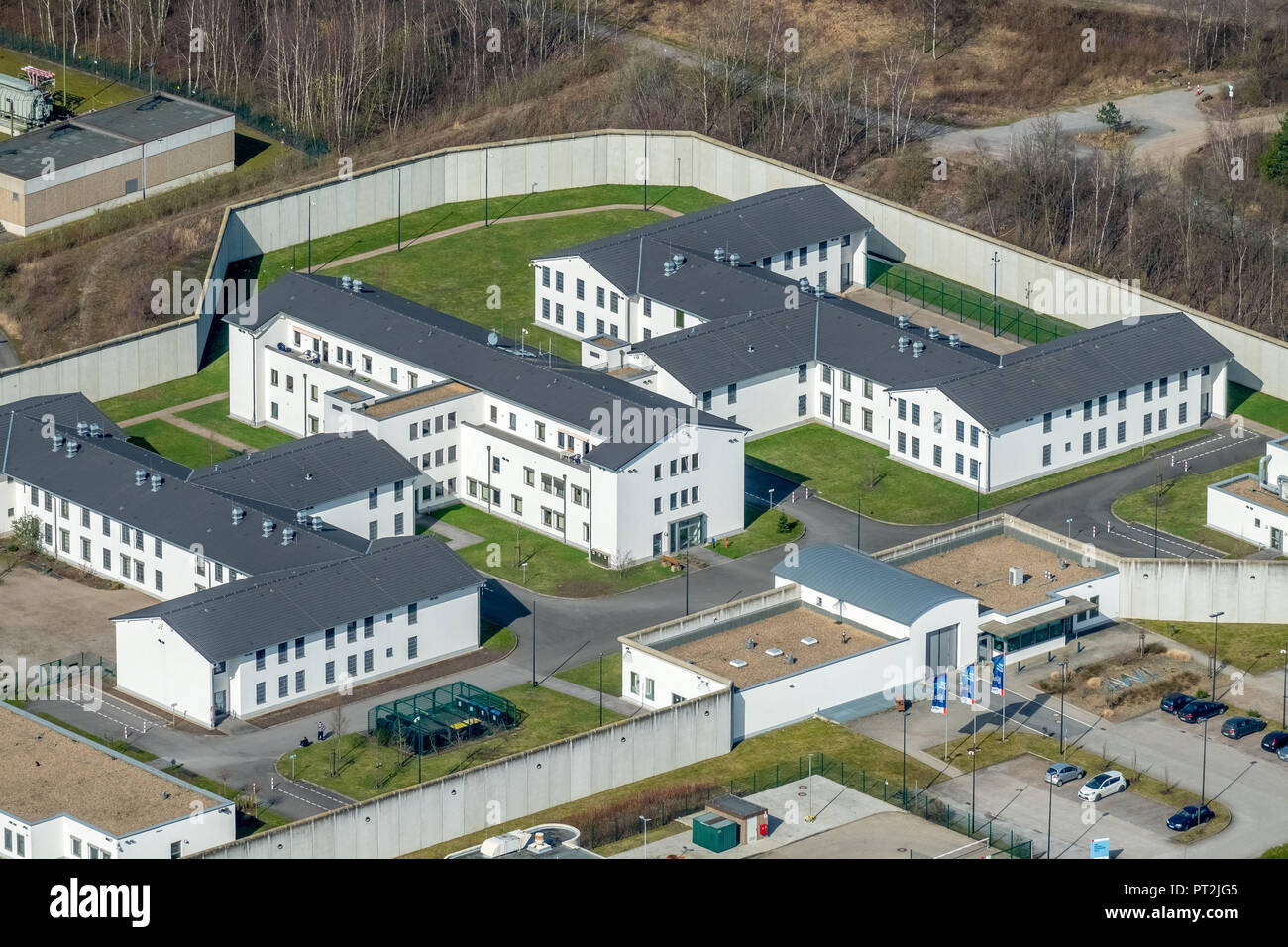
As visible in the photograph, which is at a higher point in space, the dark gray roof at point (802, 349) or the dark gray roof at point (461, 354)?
the dark gray roof at point (461, 354)

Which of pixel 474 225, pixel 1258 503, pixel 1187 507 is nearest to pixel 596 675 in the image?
pixel 1187 507

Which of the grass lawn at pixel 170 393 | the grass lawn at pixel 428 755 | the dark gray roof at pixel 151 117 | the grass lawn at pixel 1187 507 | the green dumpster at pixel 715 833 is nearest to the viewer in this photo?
the green dumpster at pixel 715 833

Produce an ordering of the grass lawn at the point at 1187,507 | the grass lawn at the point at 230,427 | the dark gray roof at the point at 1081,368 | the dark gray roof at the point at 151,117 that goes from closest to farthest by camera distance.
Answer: the grass lawn at the point at 1187,507 < the dark gray roof at the point at 1081,368 < the grass lawn at the point at 230,427 < the dark gray roof at the point at 151,117

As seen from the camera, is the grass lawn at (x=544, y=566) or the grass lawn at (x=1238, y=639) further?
the grass lawn at (x=544, y=566)

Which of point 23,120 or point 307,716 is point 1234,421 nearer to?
point 307,716

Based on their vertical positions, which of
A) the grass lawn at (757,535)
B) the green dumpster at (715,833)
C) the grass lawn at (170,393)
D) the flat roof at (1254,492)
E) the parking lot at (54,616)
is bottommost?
the parking lot at (54,616)

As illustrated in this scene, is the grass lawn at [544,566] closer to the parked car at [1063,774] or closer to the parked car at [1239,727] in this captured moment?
the parked car at [1063,774]

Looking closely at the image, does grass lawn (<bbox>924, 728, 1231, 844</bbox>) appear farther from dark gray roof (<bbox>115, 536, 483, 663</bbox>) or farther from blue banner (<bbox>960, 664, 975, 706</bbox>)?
dark gray roof (<bbox>115, 536, 483, 663</bbox>)

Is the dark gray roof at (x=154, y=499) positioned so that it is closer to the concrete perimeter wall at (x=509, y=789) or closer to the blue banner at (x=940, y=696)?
the concrete perimeter wall at (x=509, y=789)

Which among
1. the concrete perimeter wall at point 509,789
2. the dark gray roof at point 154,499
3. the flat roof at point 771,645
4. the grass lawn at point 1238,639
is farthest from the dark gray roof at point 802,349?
the concrete perimeter wall at point 509,789
